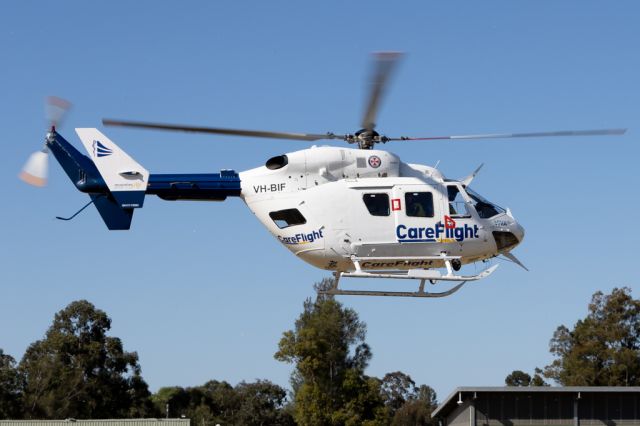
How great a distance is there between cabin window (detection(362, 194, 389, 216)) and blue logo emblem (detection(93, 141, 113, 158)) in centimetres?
607

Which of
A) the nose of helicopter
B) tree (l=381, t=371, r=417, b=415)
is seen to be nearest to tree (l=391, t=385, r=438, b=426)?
tree (l=381, t=371, r=417, b=415)

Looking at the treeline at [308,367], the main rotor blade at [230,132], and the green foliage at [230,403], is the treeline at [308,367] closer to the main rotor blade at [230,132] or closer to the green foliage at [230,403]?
the green foliage at [230,403]

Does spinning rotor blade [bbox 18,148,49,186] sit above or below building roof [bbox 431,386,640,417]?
above

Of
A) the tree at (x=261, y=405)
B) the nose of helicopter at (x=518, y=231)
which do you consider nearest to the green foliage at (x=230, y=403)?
the tree at (x=261, y=405)

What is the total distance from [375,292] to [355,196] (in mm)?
2296

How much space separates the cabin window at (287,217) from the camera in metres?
25.8

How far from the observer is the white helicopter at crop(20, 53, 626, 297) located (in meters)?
25.5

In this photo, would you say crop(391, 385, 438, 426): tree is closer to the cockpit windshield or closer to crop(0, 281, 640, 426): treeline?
crop(0, 281, 640, 426): treeline

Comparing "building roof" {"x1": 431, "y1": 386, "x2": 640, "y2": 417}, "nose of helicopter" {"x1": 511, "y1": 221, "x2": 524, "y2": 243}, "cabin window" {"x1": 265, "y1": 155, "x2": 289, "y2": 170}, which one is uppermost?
"cabin window" {"x1": 265, "y1": 155, "x2": 289, "y2": 170}

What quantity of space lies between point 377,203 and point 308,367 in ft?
122

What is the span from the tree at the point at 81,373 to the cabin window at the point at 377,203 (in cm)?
4376

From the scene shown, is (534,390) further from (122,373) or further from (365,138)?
(122,373)

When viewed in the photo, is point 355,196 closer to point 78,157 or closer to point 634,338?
point 78,157

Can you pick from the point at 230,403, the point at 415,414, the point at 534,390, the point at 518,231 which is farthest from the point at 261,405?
the point at 518,231
